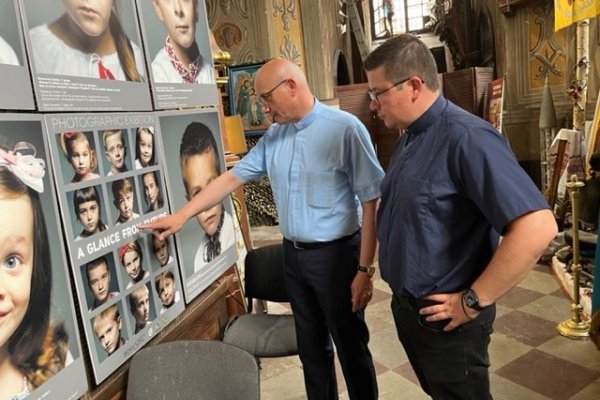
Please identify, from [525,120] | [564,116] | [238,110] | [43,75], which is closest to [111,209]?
[43,75]

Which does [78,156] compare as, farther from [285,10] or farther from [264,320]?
[285,10]

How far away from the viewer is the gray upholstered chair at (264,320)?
94.0 inches

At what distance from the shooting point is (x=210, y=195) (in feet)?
6.88

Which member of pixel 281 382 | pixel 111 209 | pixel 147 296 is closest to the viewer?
pixel 111 209

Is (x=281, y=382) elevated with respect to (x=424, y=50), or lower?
lower

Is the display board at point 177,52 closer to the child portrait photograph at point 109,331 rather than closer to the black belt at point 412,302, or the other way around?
A: the child portrait photograph at point 109,331

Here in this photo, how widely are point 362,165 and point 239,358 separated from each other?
2.93 ft

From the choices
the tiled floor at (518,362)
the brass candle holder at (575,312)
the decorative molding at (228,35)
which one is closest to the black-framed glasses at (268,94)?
the tiled floor at (518,362)

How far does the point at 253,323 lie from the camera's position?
257 cm

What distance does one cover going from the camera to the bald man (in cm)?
200

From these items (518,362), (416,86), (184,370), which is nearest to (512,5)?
(518,362)

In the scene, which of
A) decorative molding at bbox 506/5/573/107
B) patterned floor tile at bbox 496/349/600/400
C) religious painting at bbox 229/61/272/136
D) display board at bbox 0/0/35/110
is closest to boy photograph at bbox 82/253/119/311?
display board at bbox 0/0/35/110

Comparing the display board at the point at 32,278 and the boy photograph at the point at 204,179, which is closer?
the display board at the point at 32,278

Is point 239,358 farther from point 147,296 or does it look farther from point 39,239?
point 39,239
